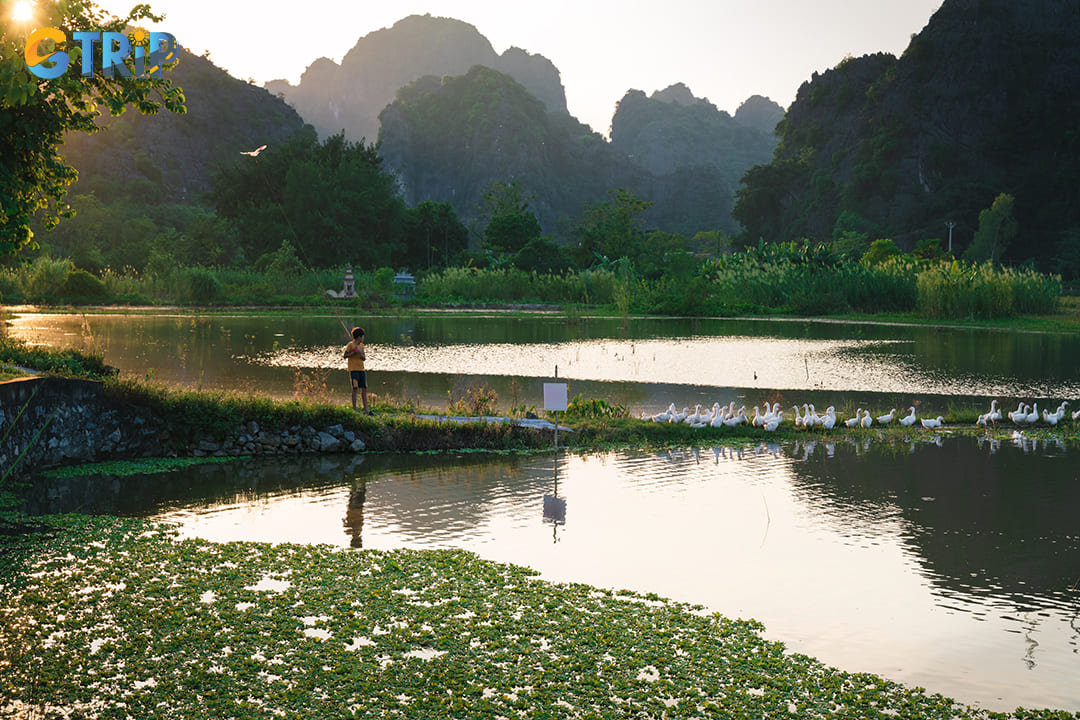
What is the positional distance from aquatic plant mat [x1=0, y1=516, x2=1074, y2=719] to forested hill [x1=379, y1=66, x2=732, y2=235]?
145 m

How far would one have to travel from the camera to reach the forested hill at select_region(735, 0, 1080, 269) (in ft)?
292

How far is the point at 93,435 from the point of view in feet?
43.1

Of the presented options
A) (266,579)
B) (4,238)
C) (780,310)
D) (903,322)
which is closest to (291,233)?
(780,310)

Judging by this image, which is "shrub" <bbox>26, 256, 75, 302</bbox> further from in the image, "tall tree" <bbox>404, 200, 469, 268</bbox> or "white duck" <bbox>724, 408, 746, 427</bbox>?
"white duck" <bbox>724, 408, 746, 427</bbox>

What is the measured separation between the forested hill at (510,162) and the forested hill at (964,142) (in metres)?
49.9

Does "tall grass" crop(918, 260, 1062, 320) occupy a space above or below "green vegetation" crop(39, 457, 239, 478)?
above

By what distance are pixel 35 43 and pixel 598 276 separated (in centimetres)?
5107

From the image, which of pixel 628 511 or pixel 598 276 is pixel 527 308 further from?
pixel 628 511

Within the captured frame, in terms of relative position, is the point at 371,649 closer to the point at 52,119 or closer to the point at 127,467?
the point at 127,467

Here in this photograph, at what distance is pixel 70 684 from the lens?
6.16 m

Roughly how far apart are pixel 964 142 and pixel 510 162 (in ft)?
253

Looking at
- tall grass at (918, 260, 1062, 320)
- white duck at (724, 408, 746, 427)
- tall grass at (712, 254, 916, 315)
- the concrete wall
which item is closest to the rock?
the concrete wall

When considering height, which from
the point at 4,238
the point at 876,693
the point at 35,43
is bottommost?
the point at 876,693

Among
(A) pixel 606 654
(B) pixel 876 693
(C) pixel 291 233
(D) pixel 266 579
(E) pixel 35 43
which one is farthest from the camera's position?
(C) pixel 291 233
